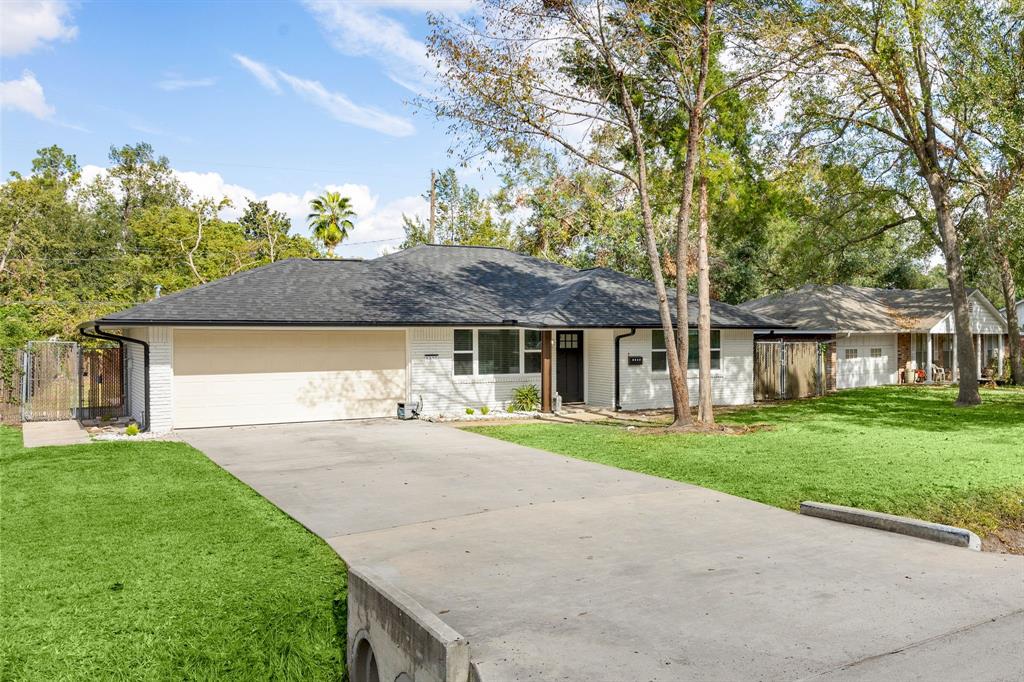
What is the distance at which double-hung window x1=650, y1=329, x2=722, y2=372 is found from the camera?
1906cm

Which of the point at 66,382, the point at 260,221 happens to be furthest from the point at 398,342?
the point at 260,221

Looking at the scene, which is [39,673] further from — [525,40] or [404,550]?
[525,40]

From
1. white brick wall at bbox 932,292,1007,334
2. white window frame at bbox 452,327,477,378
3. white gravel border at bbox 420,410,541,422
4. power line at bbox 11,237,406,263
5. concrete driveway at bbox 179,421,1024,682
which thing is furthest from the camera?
power line at bbox 11,237,406,263

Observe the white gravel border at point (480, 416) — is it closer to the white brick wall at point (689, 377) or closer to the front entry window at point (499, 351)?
the front entry window at point (499, 351)

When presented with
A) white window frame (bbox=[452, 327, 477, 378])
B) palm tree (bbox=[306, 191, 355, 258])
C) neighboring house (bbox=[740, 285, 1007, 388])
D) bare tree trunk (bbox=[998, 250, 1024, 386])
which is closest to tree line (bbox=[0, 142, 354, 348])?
palm tree (bbox=[306, 191, 355, 258])

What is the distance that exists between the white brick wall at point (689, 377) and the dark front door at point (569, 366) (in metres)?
1.37

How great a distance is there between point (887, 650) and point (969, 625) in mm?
846

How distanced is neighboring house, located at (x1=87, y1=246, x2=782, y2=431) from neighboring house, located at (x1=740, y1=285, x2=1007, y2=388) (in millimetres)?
8019

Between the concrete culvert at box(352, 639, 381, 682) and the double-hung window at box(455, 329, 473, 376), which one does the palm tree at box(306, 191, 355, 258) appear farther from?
the concrete culvert at box(352, 639, 381, 682)

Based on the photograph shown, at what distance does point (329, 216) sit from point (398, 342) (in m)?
22.4

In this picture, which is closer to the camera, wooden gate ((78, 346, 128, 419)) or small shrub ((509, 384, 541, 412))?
wooden gate ((78, 346, 128, 419))

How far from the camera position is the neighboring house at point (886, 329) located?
1058 inches

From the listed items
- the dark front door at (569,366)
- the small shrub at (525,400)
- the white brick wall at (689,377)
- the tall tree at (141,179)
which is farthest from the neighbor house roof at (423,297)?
the tall tree at (141,179)

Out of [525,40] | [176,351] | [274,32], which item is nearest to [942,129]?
[525,40]
